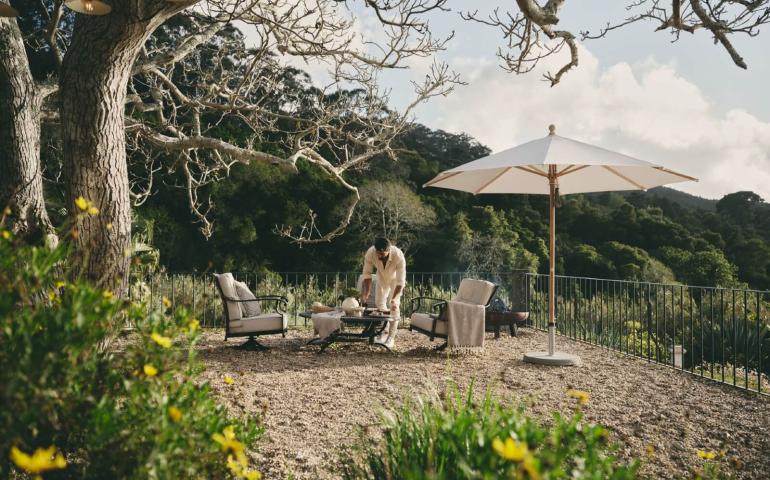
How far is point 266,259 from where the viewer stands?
22312 millimetres

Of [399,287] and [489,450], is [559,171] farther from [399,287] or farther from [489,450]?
[489,450]

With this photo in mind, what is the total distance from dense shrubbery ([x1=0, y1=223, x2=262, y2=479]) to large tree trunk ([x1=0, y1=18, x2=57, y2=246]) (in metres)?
3.80

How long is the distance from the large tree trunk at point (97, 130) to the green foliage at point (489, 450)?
10.1 ft

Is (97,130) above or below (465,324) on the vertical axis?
above

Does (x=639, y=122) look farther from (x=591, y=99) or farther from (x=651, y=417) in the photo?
(x=651, y=417)

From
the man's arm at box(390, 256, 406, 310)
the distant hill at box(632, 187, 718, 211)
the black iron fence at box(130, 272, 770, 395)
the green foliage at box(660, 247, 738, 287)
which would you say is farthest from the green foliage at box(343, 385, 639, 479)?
the distant hill at box(632, 187, 718, 211)

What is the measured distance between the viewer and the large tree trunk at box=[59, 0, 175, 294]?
459cm

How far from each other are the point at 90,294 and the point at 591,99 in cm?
1077

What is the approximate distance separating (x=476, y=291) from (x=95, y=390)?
622 cm

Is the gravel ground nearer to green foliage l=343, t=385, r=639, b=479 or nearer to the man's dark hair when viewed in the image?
green foliage l=343, t=385, r=639, b=479

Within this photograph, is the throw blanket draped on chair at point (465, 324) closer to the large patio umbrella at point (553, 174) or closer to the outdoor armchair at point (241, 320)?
the large patio umbrella at point (553, 174)

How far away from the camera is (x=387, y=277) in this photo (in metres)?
7.52

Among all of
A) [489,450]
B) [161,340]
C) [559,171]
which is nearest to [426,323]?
[559,171]

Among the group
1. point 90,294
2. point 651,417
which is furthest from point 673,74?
point 90,294
